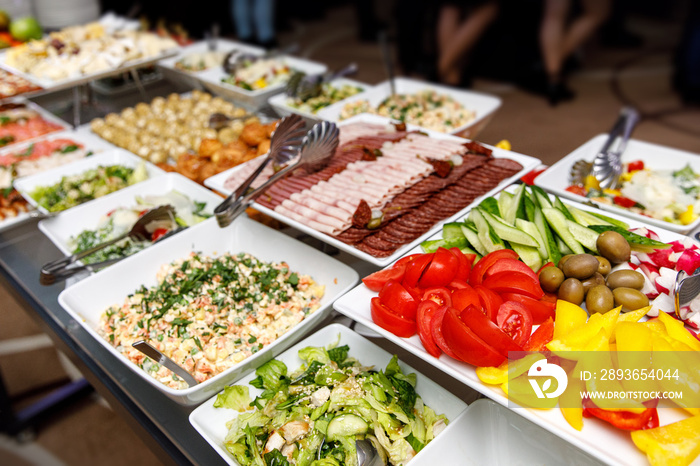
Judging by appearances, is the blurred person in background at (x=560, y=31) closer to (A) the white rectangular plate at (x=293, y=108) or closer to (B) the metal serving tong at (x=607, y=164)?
(A) the white rectangular plate at (x=293, y=108)

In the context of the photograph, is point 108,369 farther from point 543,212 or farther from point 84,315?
point 543,212

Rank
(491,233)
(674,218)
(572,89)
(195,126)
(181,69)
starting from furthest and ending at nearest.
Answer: (572,89) → (181,69) → (195,126) → (674,218) → (491,233)

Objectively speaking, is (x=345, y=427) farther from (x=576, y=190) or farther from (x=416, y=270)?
(x=576, y=190)

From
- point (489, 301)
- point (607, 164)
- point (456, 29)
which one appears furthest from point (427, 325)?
point (456, 29)

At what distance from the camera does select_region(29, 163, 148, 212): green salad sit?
7.43 ft

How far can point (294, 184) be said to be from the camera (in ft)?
6.01

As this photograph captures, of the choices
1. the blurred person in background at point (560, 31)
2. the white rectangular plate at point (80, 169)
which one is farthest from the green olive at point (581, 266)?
the blurred person in background at point (560, 31)

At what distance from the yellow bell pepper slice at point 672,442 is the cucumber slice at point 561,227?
1.69ft

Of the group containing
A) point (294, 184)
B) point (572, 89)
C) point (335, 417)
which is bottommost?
point (572, 89)

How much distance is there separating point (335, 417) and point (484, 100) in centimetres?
180

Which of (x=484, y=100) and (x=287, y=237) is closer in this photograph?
(x=287, y=237)

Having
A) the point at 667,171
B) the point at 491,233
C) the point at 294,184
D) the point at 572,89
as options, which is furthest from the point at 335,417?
the point at 572,89

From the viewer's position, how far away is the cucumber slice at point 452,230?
1479mm

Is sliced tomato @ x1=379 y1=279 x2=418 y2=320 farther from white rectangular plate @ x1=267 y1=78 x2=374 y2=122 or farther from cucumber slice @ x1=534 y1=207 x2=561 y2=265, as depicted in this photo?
white rectangular plate @ x1=267 y1=78 x2=374 y2=122
